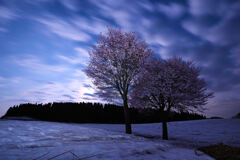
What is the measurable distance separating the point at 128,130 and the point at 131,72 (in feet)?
18.3

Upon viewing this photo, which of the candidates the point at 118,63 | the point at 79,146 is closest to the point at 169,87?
the point at 118,63

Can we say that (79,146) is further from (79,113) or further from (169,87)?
(79,113)

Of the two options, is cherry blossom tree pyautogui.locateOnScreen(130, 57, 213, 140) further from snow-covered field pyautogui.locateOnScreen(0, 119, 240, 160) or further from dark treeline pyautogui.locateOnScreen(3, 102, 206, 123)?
dark treeline pyautogui.locateOnScreen(3, 102, 206, 123)

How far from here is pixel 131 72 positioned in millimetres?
15477

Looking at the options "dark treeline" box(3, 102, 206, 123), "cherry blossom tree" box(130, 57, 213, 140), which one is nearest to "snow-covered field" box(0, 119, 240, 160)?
"cherry blossom tree" box(130, 57, 213, 140)

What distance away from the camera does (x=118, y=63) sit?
15.4 metres

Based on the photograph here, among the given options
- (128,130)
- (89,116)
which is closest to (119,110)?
(89,116)

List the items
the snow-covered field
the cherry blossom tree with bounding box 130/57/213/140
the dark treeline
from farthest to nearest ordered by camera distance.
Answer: the dark treeline → the cherry blossom tree with bounding box 130/57/213/140 → the snow-covered field

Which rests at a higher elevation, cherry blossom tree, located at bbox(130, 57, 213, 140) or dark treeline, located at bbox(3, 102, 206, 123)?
cherry blossom tree, located at bbox(130, 57, 213, 140)

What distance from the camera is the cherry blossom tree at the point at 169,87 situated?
46.9 ft

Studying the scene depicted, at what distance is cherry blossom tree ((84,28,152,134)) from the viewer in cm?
1537

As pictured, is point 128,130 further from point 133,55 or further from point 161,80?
point 133,55

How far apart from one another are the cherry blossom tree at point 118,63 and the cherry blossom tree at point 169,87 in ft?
3.30

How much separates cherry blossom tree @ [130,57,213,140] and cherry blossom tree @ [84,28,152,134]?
3.30 feet
